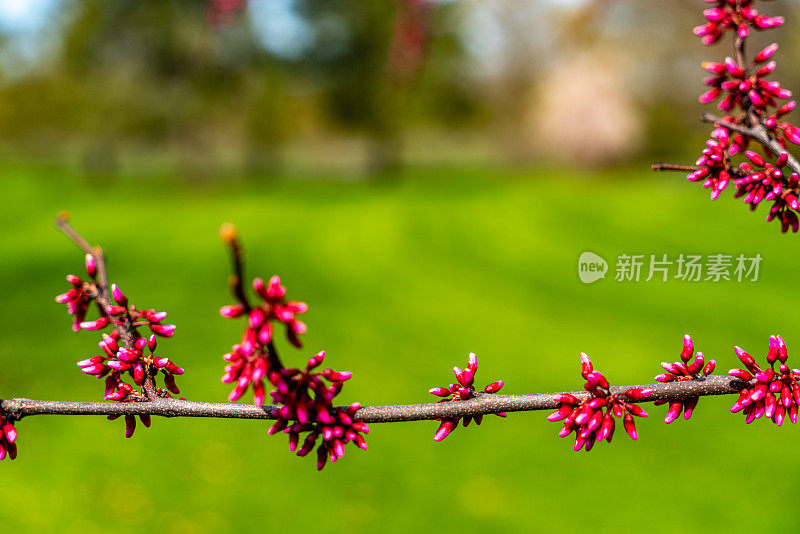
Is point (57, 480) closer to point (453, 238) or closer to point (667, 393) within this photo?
point (667, 393)

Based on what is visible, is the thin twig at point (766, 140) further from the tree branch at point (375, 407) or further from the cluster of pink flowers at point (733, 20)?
the tree branch at point (375, 407)

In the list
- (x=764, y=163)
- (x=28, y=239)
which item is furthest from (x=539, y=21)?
(x=764, y=163)

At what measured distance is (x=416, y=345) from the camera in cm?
1980

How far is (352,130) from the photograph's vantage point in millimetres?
37938

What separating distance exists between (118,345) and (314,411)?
2.02ft

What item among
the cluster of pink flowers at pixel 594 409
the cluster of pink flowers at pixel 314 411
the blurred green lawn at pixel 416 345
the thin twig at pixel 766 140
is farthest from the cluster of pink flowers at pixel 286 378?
the blurred green lawn at pixel 416 345

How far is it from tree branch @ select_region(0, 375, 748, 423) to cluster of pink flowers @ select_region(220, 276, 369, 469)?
52mm

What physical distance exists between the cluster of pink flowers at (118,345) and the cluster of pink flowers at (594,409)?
2.89ft

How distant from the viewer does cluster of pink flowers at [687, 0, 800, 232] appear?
172cm

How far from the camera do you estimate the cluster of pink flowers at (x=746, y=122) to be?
1716mm

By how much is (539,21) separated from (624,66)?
6.48 meters

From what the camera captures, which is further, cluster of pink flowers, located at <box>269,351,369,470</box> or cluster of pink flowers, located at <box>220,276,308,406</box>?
Result: cluster of pink flowers, located at <box>269,351,369,470</box>

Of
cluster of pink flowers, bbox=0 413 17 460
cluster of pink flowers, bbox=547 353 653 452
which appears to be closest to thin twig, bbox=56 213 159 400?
cluster of pink flowers, bbox=0 413 17 460

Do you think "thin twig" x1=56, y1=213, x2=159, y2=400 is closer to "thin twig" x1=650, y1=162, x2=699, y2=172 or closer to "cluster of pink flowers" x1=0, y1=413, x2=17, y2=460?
"cluster of pink flowers" x1=0, y1=413, x2=17, y2=460
